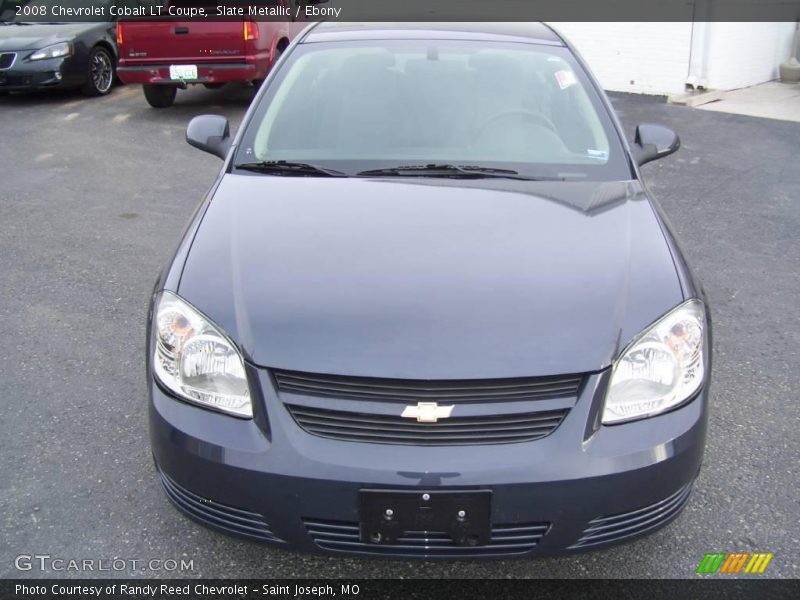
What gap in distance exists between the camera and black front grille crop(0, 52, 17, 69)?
9.80m

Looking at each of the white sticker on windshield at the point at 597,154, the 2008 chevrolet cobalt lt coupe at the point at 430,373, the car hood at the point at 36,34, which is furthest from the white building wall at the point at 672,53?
the 2008 chevrolet cobalt lt coupe at the point at 430,373

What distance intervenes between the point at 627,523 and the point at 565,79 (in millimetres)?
2094

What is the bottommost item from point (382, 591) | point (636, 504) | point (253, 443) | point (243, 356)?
point (382, 591)

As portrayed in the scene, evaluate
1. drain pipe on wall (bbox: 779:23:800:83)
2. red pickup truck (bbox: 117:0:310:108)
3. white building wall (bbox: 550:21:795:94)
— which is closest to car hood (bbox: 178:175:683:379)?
red pickup truck (bbox: 117:0:310:108)

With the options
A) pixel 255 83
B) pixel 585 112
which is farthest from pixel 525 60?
pixel 255 83

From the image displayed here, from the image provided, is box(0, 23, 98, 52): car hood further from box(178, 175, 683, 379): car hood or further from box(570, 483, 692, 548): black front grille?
box(570, 483, 692, 548): black front grille

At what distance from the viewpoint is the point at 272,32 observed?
970 cm

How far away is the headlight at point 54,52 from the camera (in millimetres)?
9836

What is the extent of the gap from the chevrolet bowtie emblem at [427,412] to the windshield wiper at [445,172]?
1217 mm

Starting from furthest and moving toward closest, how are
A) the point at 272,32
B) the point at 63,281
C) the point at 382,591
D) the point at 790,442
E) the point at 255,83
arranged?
the point at 255,83
the point at 272,32
the point at 63,281
the point at 790,442
the point at 382,591

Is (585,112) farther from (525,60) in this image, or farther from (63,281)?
(63,281)

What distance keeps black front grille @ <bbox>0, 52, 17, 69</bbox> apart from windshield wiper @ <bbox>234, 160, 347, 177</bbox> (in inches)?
322

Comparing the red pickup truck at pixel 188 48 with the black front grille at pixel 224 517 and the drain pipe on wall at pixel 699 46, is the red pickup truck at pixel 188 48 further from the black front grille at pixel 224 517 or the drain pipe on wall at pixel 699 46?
the black front grille at pixel 224 517

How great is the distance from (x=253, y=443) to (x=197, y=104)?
902 centimetres
